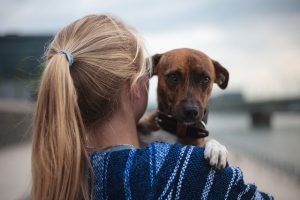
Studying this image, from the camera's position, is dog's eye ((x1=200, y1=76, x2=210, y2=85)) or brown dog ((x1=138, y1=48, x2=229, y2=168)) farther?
dog's eye ((x1=200, y1=76, x2=210, y2=85))

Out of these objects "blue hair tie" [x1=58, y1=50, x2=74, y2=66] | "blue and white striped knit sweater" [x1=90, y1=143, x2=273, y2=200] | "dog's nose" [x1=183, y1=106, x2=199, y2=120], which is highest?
"blue hair tie" [x1=58, y1=50, x2=74, y2=66]

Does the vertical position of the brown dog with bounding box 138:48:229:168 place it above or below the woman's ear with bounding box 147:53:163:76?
below

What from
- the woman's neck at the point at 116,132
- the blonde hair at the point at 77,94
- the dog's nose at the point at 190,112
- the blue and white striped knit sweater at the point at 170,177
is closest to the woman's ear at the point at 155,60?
the dog's nose at the point at 190,112

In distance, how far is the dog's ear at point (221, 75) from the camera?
146 inches

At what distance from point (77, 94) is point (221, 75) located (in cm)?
179

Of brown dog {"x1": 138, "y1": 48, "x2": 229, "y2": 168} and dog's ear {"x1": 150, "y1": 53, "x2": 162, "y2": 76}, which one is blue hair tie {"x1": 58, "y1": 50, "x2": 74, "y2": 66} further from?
dog's ear {"x1": 150, "y1": 53, "x2": 162, "y2": 76}

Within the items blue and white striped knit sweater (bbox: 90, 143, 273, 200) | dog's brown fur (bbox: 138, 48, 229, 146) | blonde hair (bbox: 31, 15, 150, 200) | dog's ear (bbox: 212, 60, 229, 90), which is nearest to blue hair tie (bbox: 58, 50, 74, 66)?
blonde hair (bbox: 31, 15, 150, 200)

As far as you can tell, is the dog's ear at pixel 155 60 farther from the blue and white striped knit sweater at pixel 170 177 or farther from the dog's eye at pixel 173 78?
the blue and white striped knit sweater at pixel 170 177

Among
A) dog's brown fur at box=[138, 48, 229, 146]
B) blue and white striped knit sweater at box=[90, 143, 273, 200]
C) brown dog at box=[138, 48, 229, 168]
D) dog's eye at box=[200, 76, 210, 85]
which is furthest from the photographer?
dog's eye at box=[200, 76, 210, 85]

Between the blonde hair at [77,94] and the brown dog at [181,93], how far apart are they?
3.25 feet

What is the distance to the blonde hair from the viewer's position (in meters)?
2.02

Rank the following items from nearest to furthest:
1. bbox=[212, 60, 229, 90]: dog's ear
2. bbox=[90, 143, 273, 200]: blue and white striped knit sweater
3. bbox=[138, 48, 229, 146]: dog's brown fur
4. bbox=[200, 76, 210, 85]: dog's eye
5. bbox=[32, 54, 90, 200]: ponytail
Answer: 1. bbox=[90, 143, 273, 200]: blue and white striped knit sweater
2. bbox=[32, 54, 90, 200]: ponytail
3. bbox=[138, 48, 229, 146]: dog's brown fur
4. bbox=[200, 76, 210, 85]: dog's eye
5. bbox=[212, 60, 229, 90]: dog's ear

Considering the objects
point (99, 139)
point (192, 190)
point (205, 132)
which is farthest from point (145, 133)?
point (192, 190)

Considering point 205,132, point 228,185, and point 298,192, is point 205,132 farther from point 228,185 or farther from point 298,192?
point 298,192
